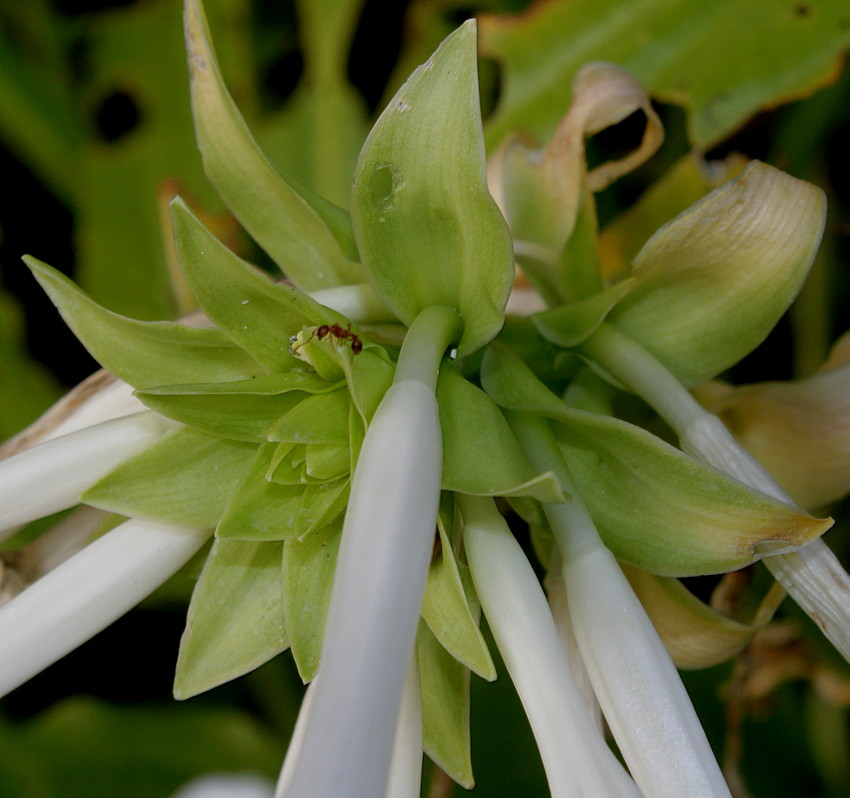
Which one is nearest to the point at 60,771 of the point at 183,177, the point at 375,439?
the point at 183,177

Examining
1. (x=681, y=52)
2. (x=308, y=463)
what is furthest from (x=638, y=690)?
(x=681, y=52)

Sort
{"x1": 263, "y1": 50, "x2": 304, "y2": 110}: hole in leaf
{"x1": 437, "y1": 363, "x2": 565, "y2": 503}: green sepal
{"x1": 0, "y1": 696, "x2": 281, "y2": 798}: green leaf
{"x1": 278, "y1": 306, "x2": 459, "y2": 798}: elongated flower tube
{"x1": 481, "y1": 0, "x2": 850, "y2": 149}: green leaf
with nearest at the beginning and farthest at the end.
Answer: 1. {"x1": 278, "y1": 306, "x2": 459, "y2": 798}: elongated flower tube
2. {"x1": 437, "y1": 363, "x2": 565, "y2": 503}: green sepal
3. {"x1": 481, "y1": 0, "x2": 850, "y2": 149}: green leaf
4. {"x1": 0, "y1": 696, "x2": 281, "y2": 798}: green leaf
5. {"x1": 263, "y1": 50, "x2": 304, "y2": 110}: hole in leaf

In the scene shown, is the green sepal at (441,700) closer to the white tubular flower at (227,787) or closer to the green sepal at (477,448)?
the green sepal at (477,448)

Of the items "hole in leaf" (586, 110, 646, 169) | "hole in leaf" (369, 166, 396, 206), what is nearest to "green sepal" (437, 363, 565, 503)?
"hole in leaf" (369, 166, 396, 206)

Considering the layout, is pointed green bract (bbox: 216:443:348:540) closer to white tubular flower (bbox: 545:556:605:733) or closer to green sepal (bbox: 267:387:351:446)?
green sepal (bbox: 267:387:351:446)

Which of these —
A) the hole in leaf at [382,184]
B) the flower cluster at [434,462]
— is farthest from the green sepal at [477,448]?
the hole in leaf at [382,184]

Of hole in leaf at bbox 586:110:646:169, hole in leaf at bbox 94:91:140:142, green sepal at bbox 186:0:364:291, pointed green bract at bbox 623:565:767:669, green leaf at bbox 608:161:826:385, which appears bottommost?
pointed green bract at bbox 623:565:767:669

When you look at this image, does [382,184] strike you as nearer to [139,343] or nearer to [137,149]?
[139,343]

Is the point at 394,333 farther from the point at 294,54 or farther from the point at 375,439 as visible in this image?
the point at 294,54
